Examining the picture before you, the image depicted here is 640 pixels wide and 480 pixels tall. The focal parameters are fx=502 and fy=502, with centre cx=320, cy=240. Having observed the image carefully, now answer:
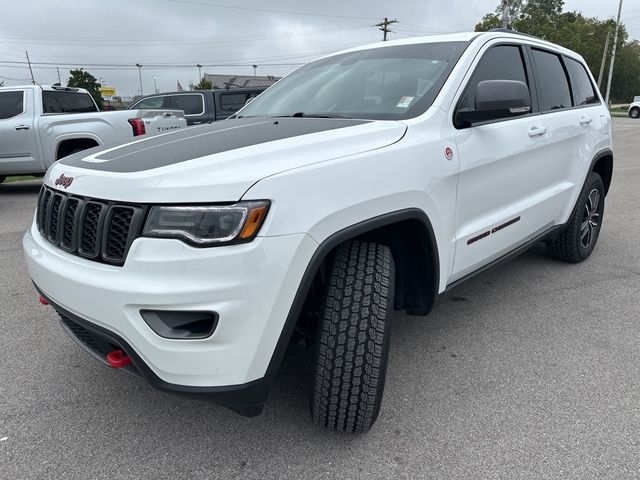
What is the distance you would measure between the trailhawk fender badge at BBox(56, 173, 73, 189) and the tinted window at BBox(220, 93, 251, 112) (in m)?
8.65

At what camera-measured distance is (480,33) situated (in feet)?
9.83

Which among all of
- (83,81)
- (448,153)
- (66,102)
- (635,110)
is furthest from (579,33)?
(448,153)

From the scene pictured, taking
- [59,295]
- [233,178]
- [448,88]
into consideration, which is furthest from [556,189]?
[59,295]

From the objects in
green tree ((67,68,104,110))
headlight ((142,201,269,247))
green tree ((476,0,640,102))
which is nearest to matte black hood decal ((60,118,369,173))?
headlight ((142,201,269,247))

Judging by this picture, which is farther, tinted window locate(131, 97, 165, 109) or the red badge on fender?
tinted window locate(131, 97, 165, 109)

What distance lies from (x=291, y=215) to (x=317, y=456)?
1.04 meters

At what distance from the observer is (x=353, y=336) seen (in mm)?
1960

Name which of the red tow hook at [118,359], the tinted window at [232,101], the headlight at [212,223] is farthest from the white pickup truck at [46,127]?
the headlight at [212,223]

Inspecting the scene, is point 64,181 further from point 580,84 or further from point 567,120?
point 580,84

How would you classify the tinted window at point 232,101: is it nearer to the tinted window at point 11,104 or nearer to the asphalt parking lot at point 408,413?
the tinted window at point 11,104

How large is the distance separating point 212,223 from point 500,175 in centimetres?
179

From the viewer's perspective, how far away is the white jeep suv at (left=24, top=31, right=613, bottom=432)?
165 cm

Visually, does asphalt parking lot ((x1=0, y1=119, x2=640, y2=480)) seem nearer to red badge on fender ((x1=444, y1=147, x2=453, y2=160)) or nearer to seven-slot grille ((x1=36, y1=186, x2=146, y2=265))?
seven-slot grille ((x1=36, y1=186, x2=146, y2=265))

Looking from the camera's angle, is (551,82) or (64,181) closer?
(64,181)
